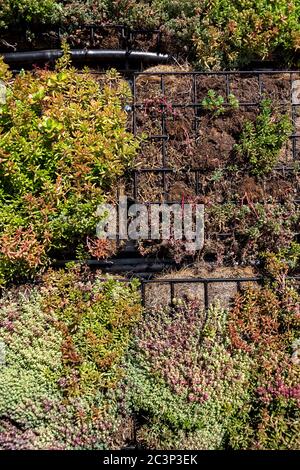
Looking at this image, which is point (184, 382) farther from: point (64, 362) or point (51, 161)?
point (51, 161)

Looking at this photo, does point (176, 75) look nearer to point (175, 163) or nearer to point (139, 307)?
point (175, 163)

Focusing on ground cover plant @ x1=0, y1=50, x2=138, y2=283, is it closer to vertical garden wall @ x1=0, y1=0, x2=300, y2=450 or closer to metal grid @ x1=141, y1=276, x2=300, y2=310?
vertical garden wall @ x1=0, y1=0, x2=300, y2=450

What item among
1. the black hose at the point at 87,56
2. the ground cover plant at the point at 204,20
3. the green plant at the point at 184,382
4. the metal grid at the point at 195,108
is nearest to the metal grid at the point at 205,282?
the green plant at the point at 184,382

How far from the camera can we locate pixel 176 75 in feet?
16.9

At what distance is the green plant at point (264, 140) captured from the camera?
4.94m

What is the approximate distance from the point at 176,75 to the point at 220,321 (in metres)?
2.23

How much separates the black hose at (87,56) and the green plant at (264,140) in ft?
3.40

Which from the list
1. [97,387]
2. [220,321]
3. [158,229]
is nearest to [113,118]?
[158,229]

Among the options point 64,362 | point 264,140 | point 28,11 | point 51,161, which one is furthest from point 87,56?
point 64,362

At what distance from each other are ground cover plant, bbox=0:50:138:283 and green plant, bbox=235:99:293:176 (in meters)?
1.05

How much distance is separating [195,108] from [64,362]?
247 centimetres

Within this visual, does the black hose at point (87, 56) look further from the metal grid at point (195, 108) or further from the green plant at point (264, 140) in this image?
the green plant at point (264, 140)

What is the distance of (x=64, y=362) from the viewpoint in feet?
14.9

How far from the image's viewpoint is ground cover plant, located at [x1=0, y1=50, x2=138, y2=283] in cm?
448
